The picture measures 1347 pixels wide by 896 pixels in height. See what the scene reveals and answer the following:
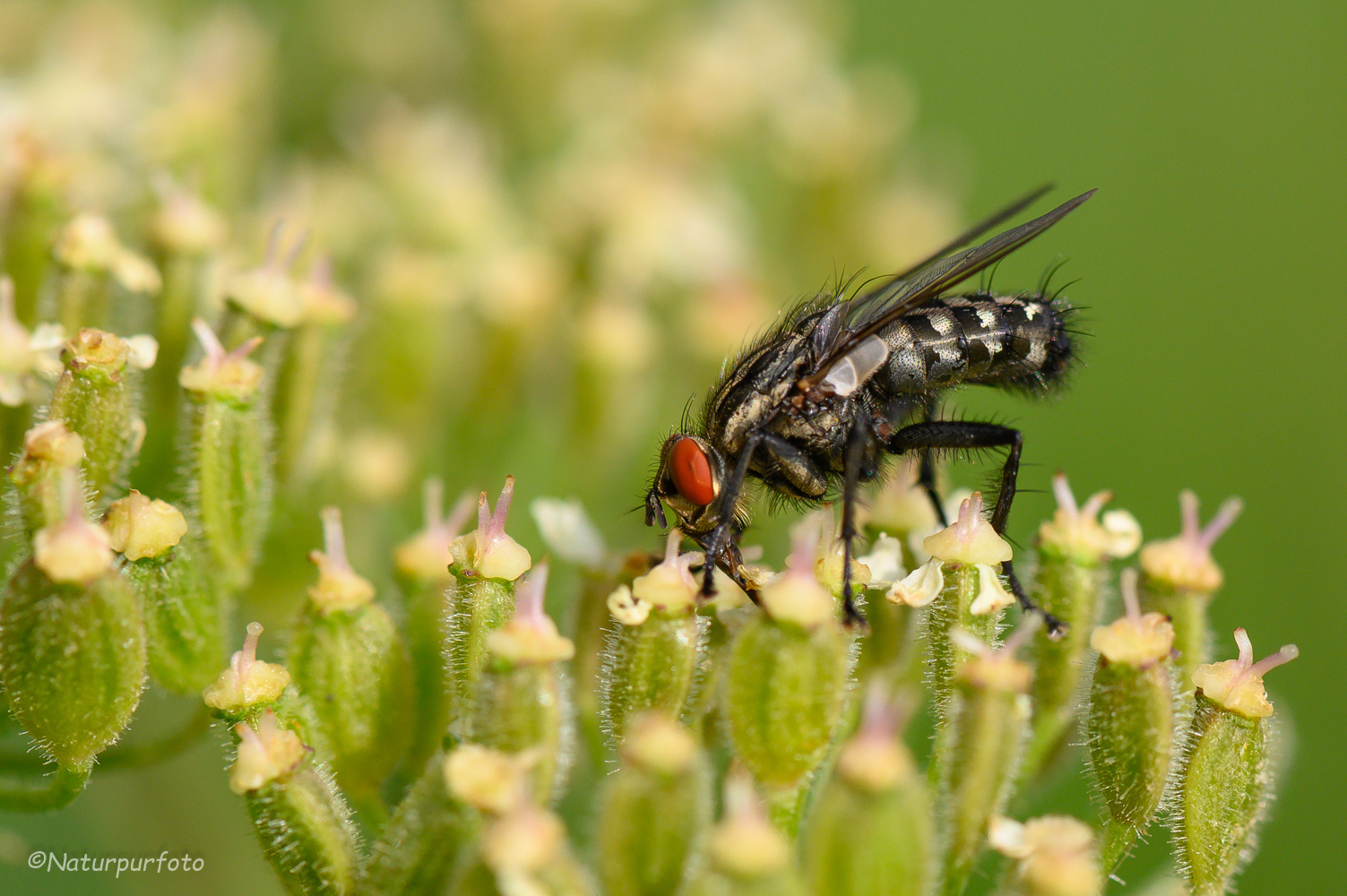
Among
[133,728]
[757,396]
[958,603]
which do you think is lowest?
[133,728]

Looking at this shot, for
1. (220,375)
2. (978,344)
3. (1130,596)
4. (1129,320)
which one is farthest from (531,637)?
(1129,320)

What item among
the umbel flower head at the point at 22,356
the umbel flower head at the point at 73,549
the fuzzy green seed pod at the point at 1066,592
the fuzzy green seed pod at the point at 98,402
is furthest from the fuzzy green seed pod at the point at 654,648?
the umbel flower head at the point at 22,356

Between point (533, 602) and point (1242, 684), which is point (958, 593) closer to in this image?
point (1242, 684)

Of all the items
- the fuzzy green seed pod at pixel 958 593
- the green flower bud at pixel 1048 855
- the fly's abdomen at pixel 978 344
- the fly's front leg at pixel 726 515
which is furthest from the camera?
the fly's abdomen at pixel 978 344

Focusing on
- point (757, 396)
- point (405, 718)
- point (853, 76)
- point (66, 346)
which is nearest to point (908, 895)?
point (405, 718)

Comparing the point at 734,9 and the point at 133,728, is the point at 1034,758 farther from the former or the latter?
the point at 734,9

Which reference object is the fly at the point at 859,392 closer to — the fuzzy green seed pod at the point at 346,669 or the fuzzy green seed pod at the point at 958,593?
the fuzzy green seed pod at the point at 958,593
